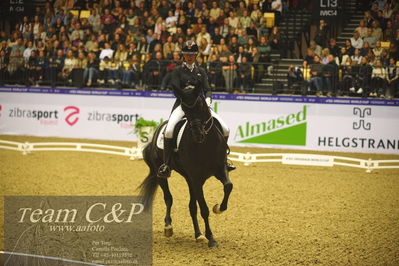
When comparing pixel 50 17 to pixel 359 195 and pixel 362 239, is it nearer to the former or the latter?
pixel 359 195

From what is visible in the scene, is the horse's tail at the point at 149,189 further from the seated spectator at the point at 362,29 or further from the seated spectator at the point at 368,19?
the seated spectator at the point at 368,19

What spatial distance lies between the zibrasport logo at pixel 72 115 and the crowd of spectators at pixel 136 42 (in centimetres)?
104

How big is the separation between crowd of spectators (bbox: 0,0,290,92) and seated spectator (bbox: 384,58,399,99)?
3949 mm

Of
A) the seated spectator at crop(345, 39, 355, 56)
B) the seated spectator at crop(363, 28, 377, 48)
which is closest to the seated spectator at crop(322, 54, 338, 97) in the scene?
the seated spectator at crop(345, 39, 355, 56)

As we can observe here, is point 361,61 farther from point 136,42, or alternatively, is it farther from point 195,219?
point 195,219

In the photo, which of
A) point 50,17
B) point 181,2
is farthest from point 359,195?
point 50,17

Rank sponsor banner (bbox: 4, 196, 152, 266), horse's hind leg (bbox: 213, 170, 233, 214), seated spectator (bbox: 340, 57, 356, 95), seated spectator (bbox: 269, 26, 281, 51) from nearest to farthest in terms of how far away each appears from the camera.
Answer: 1. sponsor banner (bbox: 4, 196, 152, 266)
2. horse's hind leg (bbox: 213, 170, 233, 214)
3. seated spectator (bbox: 340, 57, 356, 95)
4. seated spectator (bbox: 269, 26, 281, 51)

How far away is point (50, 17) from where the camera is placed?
2558 cm

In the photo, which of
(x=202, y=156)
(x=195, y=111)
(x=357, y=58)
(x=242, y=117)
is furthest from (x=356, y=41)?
(x=195, y=111)

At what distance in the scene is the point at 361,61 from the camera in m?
19.2

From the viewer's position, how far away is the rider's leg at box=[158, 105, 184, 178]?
28.2 ft

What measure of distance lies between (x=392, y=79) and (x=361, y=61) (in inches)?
55.7

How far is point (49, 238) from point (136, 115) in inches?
537

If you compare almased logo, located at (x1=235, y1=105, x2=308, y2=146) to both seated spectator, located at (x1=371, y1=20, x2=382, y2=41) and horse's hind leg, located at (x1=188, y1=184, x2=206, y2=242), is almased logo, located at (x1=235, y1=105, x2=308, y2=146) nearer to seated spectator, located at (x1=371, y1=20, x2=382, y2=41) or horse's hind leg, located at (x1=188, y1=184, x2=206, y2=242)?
seated spectator, located at (x1=371, y1=20, x2=382, y2=41)
